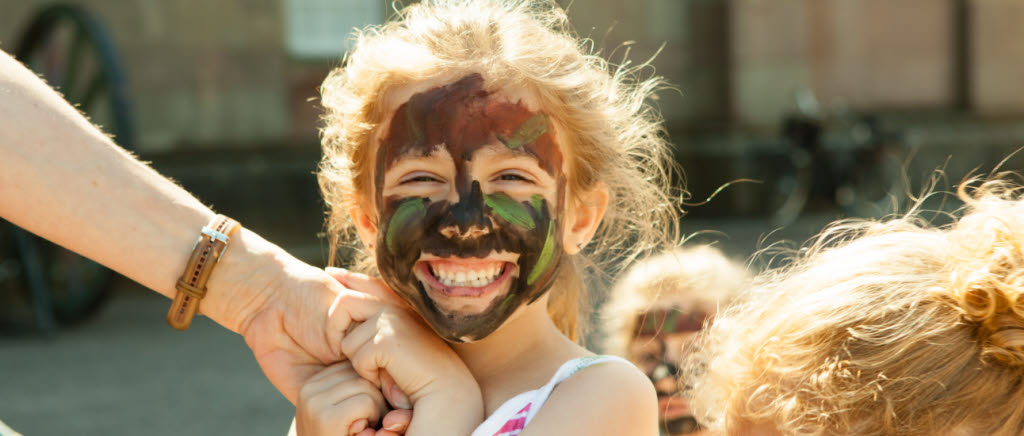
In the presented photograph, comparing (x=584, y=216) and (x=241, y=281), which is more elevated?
(x=584, y=216)

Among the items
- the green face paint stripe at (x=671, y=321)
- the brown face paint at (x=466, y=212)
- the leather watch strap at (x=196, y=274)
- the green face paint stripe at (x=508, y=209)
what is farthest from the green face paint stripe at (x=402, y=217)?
the green face paint stripe at (x=671, y=321)

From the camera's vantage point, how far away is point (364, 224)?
188 centimetres

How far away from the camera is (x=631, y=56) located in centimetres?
1109

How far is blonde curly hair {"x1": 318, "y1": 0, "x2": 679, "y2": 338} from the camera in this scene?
1752 mm

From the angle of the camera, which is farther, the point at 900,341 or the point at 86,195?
the point at 86,195

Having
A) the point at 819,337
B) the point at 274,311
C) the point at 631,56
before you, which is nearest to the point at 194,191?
the point at 631,56

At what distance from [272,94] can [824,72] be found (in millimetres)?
6250

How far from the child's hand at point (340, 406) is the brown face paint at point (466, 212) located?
6.0 inches

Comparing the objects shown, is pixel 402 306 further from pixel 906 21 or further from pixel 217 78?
pixel 906 21

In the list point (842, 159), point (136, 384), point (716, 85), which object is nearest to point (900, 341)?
point (136, 384)

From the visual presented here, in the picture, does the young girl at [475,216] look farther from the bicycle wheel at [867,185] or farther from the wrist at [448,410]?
the bicycle wheel at [867,185]

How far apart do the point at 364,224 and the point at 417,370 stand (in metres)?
0.35

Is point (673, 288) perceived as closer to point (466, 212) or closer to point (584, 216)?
point (584, 216)

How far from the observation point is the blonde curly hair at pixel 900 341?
3.79 feet
